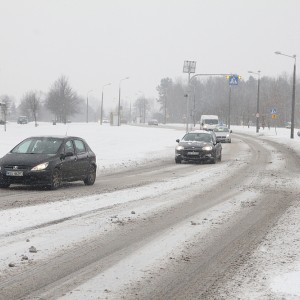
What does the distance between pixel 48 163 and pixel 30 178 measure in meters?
0.57

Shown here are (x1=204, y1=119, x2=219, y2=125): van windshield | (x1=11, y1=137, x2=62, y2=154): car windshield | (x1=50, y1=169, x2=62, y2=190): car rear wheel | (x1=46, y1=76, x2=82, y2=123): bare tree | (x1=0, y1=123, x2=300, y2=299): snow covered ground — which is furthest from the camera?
(x1=46, y1=76, x2=82, y2=123): bare tree

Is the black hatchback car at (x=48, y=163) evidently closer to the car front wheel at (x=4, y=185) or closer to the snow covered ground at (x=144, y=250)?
the car front wheel at (x=4, y=185)

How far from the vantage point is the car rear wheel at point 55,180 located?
1353 centimetres

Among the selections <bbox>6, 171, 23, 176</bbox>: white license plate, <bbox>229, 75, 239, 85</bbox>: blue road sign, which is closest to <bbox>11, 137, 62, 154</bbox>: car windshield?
<bbox>6, 171, 23, 176</bbox>: white license plate

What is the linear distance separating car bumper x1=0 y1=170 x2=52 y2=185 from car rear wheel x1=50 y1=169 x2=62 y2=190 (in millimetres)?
126

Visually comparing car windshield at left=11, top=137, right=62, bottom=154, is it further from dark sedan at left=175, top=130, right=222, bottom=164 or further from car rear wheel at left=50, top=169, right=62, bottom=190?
dark sedan at left=175, top=130, right=222, bottom=164

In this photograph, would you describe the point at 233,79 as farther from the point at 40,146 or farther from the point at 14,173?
the point at 14,173

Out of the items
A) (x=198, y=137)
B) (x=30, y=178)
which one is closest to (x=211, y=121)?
(x=198, y=137)

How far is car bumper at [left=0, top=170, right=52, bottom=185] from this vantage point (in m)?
13.3

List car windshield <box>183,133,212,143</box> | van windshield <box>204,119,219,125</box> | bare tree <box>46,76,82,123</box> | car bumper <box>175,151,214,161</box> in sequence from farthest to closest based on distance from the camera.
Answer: bare tree <box>46,76,82,123</box>
van windshield <box>204,119,219,125</box>
car windshield <box>183,133,212,143</box>
car bumper <box>175,151,214,161</box>

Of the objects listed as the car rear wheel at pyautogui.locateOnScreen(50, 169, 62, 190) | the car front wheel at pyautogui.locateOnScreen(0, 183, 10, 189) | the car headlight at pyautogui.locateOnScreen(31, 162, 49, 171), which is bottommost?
the car front wheel at pyautogui.locateOnScreen(0, 183, 10, 189)

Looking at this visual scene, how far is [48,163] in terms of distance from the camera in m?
13.5

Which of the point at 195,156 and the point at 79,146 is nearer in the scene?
the point at 79,146

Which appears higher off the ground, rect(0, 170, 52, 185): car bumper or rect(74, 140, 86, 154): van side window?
rect(74, 140, 86, 154): van side window
